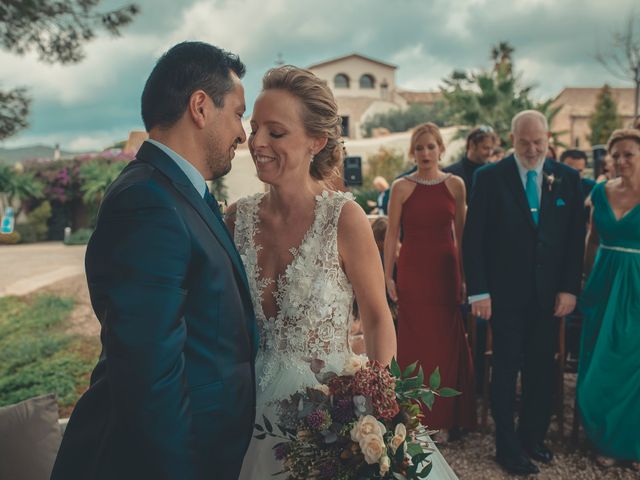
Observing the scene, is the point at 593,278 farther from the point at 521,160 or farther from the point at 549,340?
the point at 521,160

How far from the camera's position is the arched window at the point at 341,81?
52300 millimetres

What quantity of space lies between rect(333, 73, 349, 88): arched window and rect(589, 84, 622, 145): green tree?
2340cm

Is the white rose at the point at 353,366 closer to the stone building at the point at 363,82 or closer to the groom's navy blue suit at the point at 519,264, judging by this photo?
the groom's navy blue suit at the point at 519,264

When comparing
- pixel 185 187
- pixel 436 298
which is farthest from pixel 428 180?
pixel 185 187

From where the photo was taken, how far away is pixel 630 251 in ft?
13.2

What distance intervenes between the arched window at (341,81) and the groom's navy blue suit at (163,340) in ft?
173

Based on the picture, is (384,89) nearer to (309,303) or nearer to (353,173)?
(353,173)

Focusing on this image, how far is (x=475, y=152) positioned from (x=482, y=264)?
6.16 feet

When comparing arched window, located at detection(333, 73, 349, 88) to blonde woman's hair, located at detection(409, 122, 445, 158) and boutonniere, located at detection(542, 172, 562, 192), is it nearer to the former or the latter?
blonde woman's hair, located at detection(409, 122, 445, 158)

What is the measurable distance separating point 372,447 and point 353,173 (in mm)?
7626

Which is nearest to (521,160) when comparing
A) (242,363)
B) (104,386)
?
(242,363)

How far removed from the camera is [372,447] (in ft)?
4.87

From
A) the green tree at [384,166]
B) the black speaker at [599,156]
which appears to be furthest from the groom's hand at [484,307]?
the green tree at [384,166]

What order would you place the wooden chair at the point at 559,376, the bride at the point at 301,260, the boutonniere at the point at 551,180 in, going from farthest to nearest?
the wooden chair at the point at 559,376 → the boutonniere at the point at 551,180 → the bride at the point at 301,260
